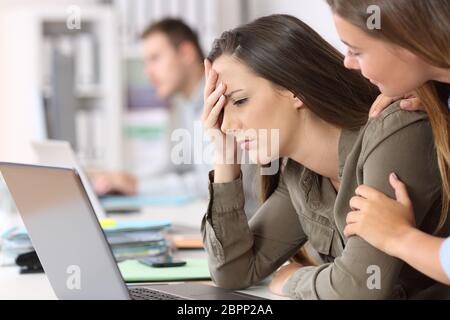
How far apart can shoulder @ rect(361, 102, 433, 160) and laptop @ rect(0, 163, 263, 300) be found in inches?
16.0

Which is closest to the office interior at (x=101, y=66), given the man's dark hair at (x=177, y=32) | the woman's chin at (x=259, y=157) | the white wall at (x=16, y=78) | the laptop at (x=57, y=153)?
the white wall at (x=16, y=78)

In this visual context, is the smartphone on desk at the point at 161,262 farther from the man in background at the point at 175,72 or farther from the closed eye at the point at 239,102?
the man in background at the point at 175,72

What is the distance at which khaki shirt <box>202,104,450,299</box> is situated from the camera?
1.27m

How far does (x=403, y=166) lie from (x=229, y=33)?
0.47 m

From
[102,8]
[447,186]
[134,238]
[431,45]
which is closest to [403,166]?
[447,186]

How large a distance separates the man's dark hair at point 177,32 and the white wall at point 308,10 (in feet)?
1.61

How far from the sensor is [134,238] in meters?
1.85

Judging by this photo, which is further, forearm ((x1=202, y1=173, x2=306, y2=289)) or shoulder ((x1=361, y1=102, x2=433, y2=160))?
forearm ((x1=202, y1=173, x2=306, y2=289))

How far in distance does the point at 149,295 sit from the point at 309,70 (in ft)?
1.61

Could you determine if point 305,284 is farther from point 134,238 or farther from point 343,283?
point 134,238

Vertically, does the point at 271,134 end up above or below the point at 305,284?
above

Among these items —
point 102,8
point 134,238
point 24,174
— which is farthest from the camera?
point 102,8

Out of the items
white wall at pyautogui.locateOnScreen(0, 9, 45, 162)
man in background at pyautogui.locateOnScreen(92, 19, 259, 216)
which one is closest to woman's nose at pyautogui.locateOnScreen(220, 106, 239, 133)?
man in background at pyautogui.locateOnScreen(92, 19, 259, 216)

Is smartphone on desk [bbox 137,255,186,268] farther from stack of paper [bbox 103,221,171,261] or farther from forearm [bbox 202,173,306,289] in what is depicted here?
forearm [bbox 202,173,306,289]
